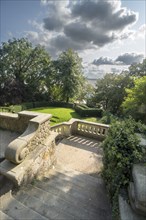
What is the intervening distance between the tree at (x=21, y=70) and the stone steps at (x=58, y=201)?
65.4ft

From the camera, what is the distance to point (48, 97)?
2662 centimetres

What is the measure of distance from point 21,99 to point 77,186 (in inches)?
820

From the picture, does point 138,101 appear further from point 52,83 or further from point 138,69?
point 52,83

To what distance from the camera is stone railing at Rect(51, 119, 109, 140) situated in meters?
7.58

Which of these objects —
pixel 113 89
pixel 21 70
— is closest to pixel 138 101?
pixel 113 89

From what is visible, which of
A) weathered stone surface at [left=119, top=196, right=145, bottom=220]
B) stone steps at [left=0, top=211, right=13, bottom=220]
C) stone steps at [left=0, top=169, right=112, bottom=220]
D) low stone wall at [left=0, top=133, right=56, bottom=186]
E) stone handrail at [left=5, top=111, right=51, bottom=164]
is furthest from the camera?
stone handrail at [left=5, top=111, right=51, bottom=164]

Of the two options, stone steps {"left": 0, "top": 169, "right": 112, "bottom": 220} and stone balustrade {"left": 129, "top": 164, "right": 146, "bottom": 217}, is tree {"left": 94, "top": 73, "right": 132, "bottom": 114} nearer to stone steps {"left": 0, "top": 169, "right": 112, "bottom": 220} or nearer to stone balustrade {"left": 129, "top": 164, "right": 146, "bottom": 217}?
stone steps {"left": 0, "top": 169, "right": 112, "bottom": 220}

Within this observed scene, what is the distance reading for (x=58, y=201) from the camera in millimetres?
3326

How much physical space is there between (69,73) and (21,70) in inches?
326

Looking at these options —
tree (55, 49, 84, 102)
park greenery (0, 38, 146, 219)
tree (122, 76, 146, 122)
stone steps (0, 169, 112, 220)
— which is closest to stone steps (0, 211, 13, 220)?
stone steps (0, 169, 112, 220)

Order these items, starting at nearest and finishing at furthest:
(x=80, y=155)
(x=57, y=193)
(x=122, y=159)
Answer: (x=122, y=159), (x=57, y=193), (x=80, y=155)

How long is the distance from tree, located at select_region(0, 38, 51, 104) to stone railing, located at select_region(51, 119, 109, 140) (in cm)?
1639

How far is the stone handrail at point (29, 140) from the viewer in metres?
3.38

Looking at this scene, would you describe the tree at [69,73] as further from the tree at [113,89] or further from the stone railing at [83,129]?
the stone railing at [83,129]
